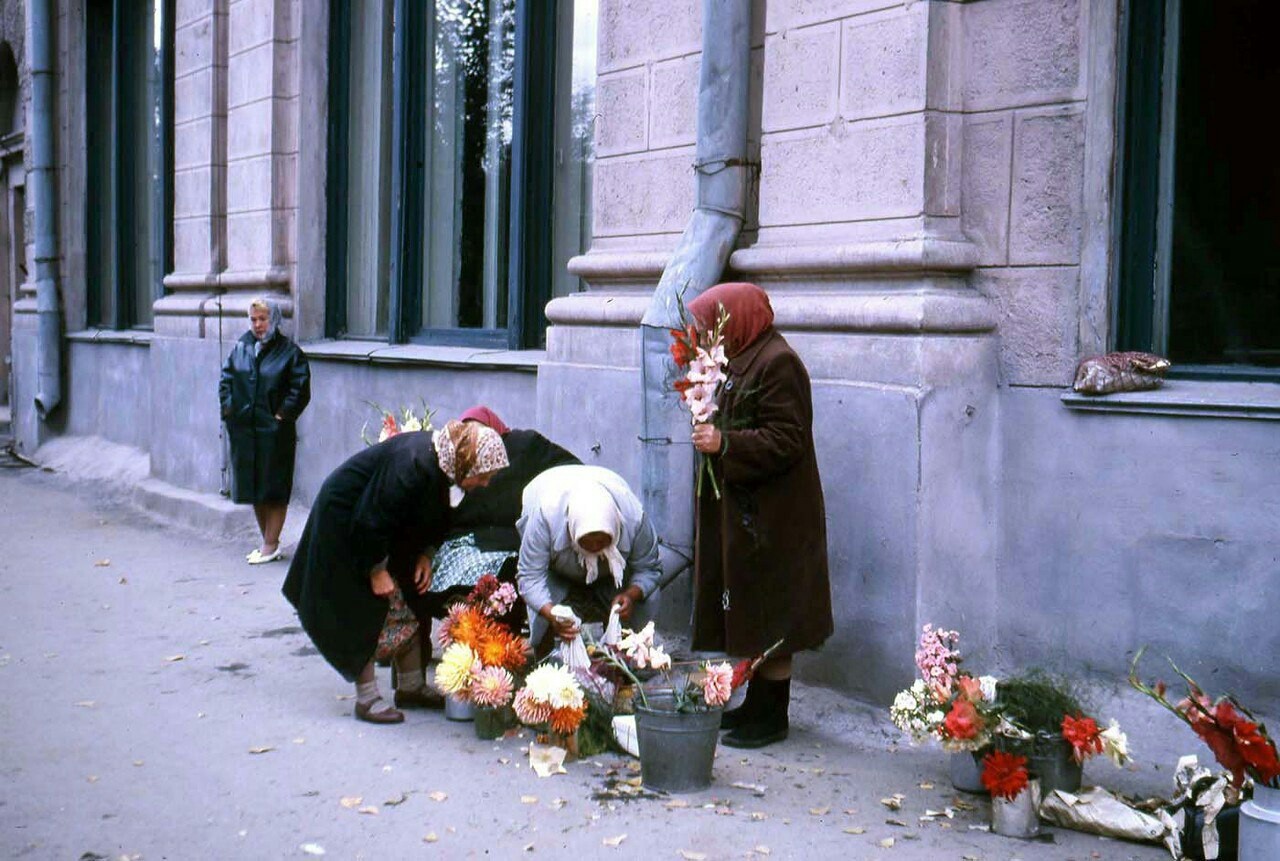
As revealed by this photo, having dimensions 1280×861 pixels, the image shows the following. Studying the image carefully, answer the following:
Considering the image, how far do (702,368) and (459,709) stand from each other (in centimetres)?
181

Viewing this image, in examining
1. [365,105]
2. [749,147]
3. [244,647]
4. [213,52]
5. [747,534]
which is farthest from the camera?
[213,52]

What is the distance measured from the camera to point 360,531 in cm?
573

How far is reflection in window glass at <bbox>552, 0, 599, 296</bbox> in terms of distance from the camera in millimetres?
8758

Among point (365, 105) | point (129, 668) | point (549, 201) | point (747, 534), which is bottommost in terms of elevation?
point (129, 668)

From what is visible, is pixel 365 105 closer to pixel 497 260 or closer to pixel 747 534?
pixel 497 260

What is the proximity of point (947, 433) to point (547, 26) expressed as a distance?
14.5 feet

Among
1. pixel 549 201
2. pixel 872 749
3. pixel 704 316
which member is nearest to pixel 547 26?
pixel 549 201

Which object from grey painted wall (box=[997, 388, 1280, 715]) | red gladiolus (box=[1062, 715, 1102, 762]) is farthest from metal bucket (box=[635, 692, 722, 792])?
grey painted wall (box=[997, 388, 1280, 715])

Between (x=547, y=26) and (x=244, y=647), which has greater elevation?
(x=547, y=26)

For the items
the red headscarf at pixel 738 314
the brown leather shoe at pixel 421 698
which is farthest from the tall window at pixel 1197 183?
the brown leather shoe at pixel 421 698

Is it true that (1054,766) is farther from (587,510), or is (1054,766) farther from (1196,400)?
(587,510)

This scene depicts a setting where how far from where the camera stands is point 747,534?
217 inches

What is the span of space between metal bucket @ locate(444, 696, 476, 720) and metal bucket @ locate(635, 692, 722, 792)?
1.11m

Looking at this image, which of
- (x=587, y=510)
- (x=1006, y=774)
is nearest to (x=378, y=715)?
(x=587, y=510)
